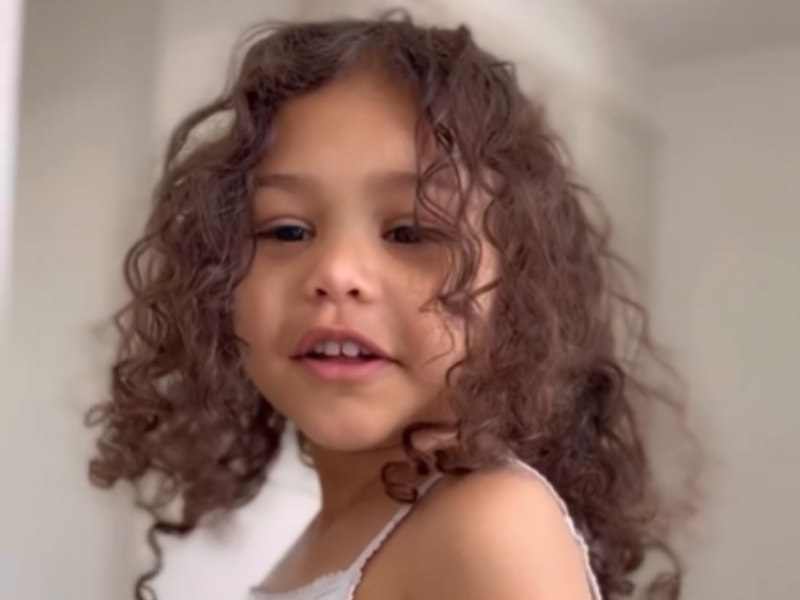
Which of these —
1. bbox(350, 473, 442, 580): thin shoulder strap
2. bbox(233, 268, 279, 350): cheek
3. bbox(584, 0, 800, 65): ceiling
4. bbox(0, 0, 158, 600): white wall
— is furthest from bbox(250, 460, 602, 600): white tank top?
bbox(584, 0, 800, 65): ceiling

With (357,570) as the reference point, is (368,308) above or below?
above

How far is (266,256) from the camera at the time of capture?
57cm

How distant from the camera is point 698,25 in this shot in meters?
0.81

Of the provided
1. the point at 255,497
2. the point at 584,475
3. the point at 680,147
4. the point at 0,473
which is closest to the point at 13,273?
the point at 0,473

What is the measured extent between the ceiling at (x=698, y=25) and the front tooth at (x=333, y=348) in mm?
399

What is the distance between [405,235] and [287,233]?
0.06 m

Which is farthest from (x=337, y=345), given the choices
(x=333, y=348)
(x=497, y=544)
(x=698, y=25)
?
(x=698, y=25)

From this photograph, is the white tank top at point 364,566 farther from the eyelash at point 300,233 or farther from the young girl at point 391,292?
the eyelash at point 300,233

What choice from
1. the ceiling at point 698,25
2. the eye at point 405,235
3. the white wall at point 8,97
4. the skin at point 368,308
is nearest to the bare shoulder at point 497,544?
the skin at point 368,308

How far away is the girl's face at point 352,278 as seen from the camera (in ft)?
1.77

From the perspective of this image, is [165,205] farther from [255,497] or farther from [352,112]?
[255,497]

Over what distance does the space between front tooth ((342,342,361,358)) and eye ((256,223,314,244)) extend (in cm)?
5

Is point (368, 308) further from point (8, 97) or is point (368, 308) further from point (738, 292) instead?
point (738, 292)

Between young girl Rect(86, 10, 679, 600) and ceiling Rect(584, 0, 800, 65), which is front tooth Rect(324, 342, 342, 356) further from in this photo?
ceiling Rect(584, 0, 800, 65)
